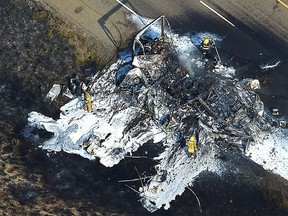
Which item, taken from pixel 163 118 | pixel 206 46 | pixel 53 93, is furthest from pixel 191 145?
pixel 53 93

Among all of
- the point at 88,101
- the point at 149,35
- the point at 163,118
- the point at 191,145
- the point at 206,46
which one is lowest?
the point at 191,145

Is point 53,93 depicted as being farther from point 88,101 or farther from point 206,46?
point 206,46

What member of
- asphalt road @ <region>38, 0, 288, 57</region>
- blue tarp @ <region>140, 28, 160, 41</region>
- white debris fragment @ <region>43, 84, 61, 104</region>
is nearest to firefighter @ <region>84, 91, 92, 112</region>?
white debris fragment @ <region>43, 84, 61, 104</region>

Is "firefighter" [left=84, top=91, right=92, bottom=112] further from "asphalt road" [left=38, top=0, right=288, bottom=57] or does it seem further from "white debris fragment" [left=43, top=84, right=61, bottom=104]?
"asphalt road" [left=38, top=0, right=288, bottom=57]

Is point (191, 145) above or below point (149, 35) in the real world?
below

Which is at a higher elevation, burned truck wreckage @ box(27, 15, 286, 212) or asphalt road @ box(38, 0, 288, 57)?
asphalt road @ box(38, 0, 288, 57)

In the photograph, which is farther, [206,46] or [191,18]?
[191,18]

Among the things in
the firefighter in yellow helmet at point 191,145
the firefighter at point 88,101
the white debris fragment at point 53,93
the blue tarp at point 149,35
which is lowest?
the firefighter in yellow helmet at point 191,145

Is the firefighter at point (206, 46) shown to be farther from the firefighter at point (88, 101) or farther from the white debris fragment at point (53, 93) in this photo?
the white debris fragment at point (53, 93)

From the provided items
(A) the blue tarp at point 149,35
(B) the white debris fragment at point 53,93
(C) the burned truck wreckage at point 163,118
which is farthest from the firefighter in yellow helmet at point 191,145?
(B) the white debris fragment at point 53,93
